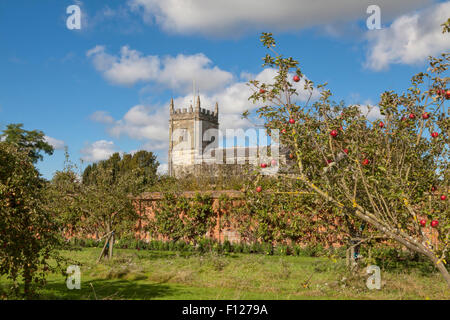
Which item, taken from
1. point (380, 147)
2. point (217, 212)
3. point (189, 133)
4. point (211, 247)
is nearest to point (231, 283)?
point (380, 147)

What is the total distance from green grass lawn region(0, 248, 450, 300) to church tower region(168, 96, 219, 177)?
179ft

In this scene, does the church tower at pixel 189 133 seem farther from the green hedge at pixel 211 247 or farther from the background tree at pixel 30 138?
the green hedge at pixel 211 247

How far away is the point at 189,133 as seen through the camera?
66.0 m

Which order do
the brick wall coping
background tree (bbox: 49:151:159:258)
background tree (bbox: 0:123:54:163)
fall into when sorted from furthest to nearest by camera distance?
background tree (bbox: 0:123:54:163), the brick wall coping, background tree (bbox: 49:151:159:258)

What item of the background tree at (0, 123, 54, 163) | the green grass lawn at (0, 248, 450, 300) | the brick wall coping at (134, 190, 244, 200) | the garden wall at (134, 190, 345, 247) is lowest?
the green grass lawn at (0, 248, 450, 300)

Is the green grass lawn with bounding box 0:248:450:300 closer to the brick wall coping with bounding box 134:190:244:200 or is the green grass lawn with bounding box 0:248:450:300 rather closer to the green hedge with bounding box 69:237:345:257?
the green hedge with bounding box 69:237:345:257

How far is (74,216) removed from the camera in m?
13.0

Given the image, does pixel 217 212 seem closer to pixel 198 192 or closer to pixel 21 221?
pixel 198 192

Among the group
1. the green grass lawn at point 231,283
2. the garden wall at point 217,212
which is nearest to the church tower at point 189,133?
the garden wall at point 217,212

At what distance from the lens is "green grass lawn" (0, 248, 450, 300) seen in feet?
23.6

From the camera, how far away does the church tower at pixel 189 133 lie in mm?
65688

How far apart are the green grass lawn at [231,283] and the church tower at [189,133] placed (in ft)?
179

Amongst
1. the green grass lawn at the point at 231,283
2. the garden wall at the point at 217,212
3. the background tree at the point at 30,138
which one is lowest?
the green grass lawn at the point at 231,283

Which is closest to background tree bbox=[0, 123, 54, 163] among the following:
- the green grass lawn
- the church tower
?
the church tower
